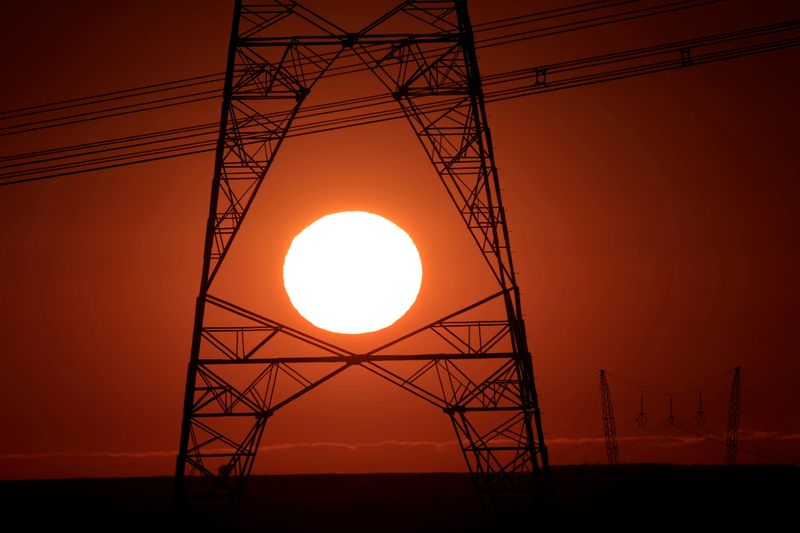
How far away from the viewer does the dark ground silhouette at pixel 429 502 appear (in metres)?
20.8

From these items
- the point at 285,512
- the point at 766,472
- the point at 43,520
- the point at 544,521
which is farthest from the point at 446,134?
the point at 766,472

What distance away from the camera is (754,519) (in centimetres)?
2066

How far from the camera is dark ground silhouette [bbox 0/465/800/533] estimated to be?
20.8 metres

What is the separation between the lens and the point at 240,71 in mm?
21422

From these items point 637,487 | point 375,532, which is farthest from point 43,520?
point 637,487

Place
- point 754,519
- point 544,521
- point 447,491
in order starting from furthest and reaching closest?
point 447,491, point 754,519, point 544,521

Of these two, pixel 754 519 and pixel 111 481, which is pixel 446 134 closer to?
pixel 754 519

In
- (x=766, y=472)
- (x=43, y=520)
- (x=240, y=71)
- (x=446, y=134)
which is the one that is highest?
(x=240, y=71)

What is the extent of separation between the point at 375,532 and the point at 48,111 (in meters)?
19.8

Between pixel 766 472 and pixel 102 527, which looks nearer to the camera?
Result: pixel 102 527

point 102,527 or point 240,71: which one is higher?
point 240,71

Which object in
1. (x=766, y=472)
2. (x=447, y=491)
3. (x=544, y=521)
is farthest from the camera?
(x=766, y=472)

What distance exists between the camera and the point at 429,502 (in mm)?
23734

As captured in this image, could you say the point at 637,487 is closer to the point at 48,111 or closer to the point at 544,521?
the point at 544,521
